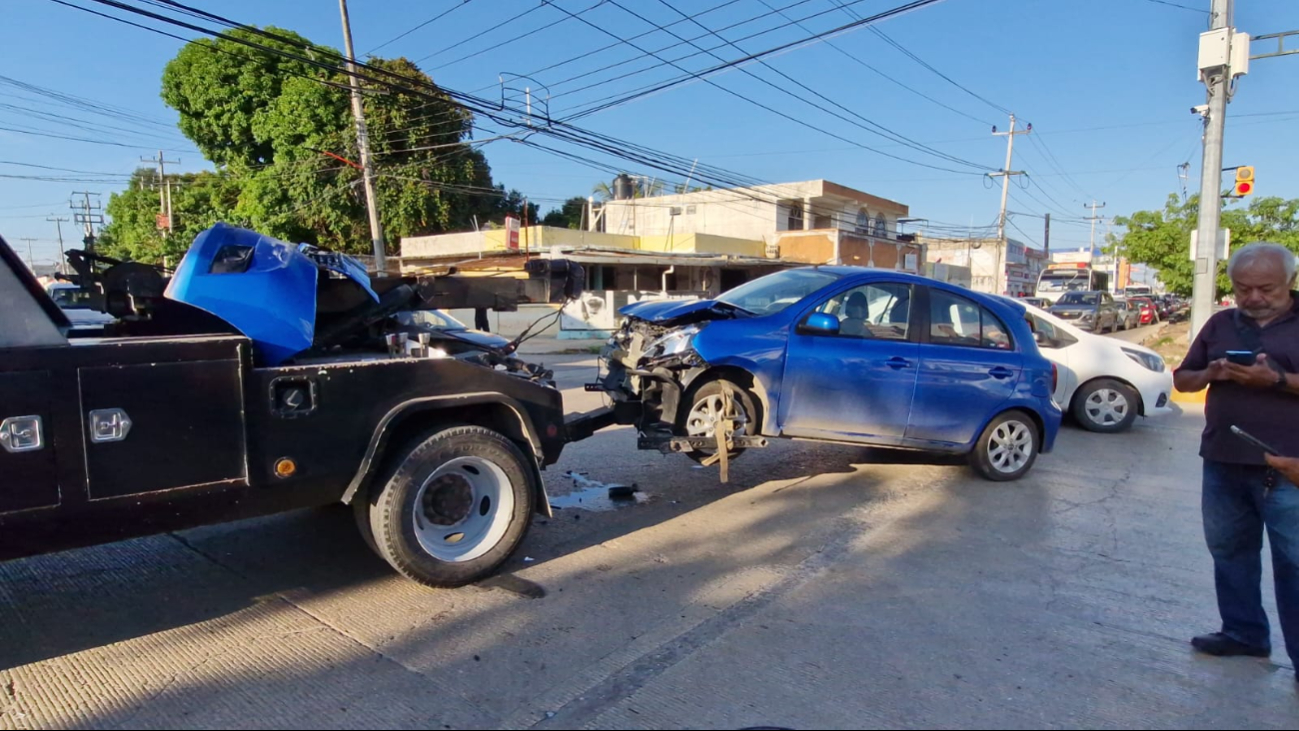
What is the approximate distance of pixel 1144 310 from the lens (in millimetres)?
35125

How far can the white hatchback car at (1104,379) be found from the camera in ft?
30.2

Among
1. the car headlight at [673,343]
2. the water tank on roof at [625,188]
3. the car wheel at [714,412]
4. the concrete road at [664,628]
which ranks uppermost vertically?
the water tank on roof at [625,188]

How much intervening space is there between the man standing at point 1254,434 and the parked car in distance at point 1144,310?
117 ft

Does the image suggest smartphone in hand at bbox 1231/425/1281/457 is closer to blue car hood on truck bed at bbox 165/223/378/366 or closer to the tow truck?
the tow truck

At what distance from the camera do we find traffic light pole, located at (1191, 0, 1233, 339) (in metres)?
13.7

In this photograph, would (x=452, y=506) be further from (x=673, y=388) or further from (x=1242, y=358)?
(x=1242, y=358)

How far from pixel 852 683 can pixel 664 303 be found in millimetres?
3562

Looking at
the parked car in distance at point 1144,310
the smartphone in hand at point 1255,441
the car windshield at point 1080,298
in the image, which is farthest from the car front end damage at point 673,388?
the parked car in distance at point 1144,310

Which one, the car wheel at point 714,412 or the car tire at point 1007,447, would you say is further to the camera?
the car tire at point 1007,447

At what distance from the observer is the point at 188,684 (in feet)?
10.5

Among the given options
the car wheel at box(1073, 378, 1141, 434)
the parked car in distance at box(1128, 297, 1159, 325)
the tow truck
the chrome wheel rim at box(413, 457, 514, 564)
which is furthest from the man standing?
the parked car in distance at box(1128, 297, 1159, 325)

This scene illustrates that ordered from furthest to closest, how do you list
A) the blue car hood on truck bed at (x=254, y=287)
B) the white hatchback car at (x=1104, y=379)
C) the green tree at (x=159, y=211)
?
the green tree at (x=159, y=211)
the white hatchback car at (x=1104, y=379)
the blue car hood on truck bed at (x=254, y=287)

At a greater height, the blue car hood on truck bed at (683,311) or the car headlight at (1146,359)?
the blue car hood on truck bed at (683,311)

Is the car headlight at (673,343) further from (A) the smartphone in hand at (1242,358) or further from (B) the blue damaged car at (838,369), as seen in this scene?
(A) the smartphone in hand at (1242,358)
